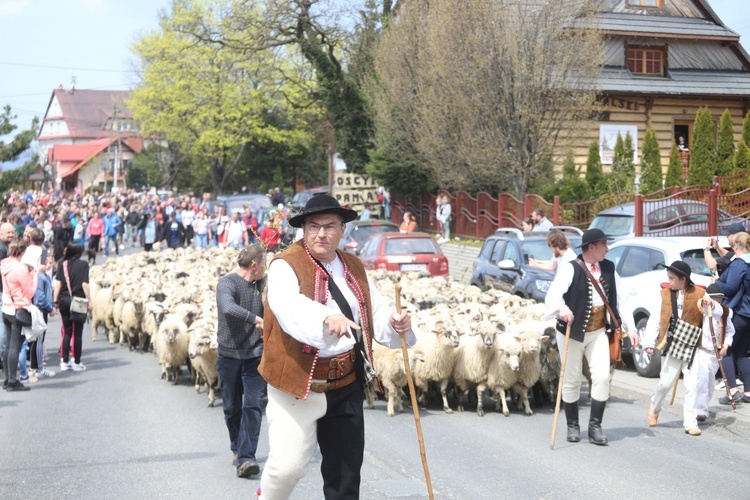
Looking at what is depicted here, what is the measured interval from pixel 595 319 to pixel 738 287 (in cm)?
245

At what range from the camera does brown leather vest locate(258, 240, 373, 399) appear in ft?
16.6

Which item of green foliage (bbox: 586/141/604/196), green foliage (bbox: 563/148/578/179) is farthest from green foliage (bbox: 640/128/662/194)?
green foliage (bbox: 563/148/578/179)

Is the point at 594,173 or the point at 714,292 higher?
the point at 594,173

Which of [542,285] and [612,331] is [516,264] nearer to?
[542,285]

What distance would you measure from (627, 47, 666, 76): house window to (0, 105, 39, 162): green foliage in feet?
68.0

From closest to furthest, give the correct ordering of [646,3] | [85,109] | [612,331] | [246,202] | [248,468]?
[248,468] < [612,331] < [646,3] < [246,202] < [85,109]

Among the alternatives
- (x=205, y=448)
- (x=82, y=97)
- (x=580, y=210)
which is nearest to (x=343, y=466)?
(x=205, y=448)

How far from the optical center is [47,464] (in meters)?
8.30

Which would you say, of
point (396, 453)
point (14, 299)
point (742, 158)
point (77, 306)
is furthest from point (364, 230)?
point (396, 453)

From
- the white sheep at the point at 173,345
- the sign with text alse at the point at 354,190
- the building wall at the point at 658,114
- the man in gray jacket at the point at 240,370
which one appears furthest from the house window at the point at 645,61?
the man in gray jacket at the point at 240,370

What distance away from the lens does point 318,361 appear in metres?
5.13

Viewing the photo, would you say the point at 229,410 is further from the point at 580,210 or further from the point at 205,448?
the point at 580,210

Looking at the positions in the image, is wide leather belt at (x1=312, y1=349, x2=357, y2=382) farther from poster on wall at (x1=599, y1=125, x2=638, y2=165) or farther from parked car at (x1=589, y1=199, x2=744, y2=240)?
poster on wall at (x1=599, y1=125, x2=638, y2=165)

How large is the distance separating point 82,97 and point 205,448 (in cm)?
13592
